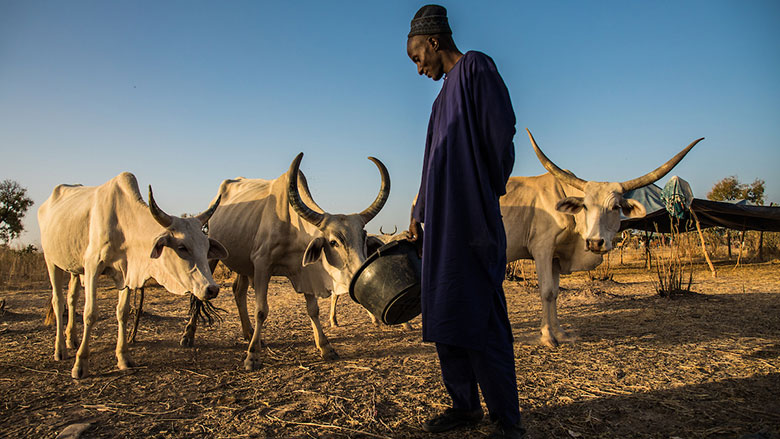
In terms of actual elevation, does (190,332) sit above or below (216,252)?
below

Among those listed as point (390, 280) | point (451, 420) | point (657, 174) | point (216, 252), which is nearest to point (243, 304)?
point (216, 252)

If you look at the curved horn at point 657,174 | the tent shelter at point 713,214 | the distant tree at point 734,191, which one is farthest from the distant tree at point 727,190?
the curved horn at point 657,174

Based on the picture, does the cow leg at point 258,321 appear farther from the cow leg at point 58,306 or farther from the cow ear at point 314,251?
the cow leg at point 58,306

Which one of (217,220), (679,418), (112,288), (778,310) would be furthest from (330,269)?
(112,288)

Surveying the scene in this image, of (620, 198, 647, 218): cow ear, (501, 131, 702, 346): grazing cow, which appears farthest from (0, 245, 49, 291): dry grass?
(620, 198, 647, 218): cow ear

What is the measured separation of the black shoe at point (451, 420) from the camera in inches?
94.6

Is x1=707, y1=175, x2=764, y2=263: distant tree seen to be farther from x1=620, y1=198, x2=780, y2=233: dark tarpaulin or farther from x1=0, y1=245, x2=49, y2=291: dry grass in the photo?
x1=0, y1=245, x2=49, y2=291: dry grass

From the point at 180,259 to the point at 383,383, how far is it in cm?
210

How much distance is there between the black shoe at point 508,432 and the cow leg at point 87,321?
3.55 meters

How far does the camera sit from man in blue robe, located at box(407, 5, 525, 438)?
7.15ft

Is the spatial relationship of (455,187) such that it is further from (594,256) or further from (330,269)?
(594,256)

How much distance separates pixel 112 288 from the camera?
1155cm

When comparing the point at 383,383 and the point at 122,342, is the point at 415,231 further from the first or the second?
the point at 122,342

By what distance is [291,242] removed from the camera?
4.63m
